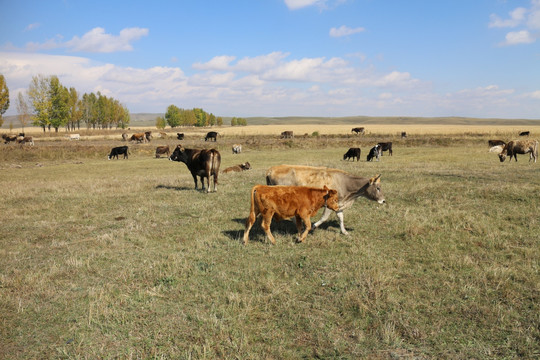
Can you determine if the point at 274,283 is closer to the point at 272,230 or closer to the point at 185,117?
the point at 272,230

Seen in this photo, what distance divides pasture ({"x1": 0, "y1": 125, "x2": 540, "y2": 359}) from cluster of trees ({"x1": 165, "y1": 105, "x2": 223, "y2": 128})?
4934 inches

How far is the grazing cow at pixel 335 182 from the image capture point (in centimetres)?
961

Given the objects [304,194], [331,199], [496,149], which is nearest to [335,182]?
[331,199]

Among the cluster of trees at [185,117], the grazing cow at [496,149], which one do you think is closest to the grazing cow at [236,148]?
the grazing cow at [496,149]

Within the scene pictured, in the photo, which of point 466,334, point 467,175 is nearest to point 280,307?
point 466,334

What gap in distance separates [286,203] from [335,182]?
236 cm

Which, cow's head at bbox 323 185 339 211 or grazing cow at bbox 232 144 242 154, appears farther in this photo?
grazing cow at bbox 232 144 242 154

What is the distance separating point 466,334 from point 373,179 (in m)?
5.26

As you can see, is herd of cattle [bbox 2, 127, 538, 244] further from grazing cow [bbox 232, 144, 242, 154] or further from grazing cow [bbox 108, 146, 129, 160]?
grazing cow [bbox 108, 146, 129, 160]

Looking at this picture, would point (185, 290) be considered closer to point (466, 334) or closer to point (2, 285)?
point (2, 285)

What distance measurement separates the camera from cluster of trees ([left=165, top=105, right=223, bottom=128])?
131875mm

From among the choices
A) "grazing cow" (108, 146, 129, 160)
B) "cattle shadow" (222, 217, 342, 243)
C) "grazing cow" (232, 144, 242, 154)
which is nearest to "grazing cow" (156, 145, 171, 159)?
"grazing cow" (108, 146, 129, 160)

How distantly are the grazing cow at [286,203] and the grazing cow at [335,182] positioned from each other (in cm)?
93

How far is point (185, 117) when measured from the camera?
146375mm
